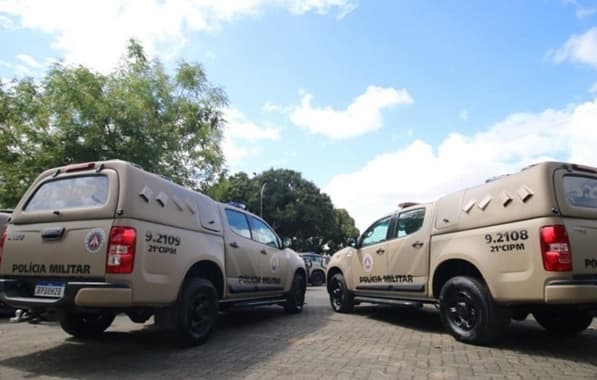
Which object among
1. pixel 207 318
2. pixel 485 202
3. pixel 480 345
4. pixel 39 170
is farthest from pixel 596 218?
pixel 39 170

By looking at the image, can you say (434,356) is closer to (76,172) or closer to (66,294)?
(66,294)

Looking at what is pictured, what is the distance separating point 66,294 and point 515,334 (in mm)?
6035

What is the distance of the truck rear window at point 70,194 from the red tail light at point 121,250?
0.46m

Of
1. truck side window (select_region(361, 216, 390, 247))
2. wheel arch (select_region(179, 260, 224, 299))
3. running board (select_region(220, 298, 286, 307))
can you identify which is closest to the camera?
wheel arch (select_region(179, 260, 224, 299))

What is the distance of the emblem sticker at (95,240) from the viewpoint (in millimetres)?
4496

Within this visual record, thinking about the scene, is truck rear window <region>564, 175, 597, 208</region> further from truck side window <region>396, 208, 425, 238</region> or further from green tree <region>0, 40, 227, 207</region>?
green tree <region>0, 40, 227, 207</region>

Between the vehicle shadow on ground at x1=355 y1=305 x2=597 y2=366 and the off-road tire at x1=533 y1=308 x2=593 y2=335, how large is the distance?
0.36 feet

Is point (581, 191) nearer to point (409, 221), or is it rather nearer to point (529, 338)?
point (529, 338)

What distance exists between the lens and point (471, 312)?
18.2ft

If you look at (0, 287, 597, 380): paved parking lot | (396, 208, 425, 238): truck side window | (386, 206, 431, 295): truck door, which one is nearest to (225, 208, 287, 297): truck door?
(0, 287, 597, 380): paved parking lot

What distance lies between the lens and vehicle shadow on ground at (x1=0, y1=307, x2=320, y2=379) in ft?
14.1

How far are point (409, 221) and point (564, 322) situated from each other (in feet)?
8.61

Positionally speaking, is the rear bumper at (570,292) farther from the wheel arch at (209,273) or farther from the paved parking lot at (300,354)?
the wheel arch at (209,273)

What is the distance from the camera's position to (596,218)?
4918mm
